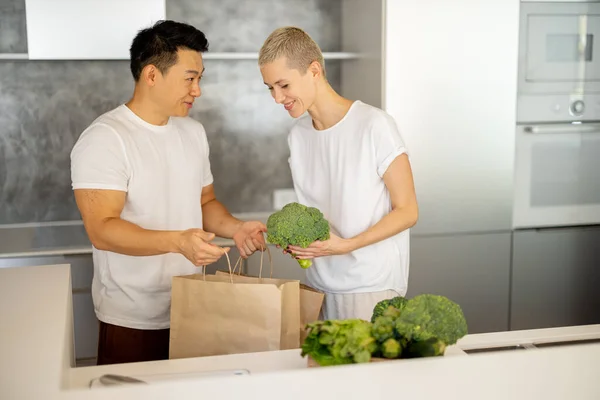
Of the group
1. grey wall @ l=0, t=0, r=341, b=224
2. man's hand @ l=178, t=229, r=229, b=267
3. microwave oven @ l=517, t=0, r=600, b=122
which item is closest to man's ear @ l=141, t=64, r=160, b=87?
man's hand @ l=178, t=229, r=229, b=267

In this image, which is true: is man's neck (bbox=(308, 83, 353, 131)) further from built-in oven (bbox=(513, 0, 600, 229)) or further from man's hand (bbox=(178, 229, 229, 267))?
built-in oven (bbox=(513, 0, 600, 229))

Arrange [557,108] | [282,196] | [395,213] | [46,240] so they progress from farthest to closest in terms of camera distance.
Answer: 1. [282,196]
2. [557,108]
3. [46,240]
4. [395,213]

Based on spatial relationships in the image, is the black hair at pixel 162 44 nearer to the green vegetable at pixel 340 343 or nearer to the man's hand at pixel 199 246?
the man's hand at pixel 199 246

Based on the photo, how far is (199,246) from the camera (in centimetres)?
183

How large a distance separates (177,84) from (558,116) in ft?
6.08

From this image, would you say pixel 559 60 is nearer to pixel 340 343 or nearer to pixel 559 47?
pixel 559 47

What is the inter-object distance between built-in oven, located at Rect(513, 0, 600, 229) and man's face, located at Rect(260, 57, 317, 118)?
1.42m

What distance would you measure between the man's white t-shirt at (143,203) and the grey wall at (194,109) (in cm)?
139

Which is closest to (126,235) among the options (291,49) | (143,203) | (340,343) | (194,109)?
(143,203)

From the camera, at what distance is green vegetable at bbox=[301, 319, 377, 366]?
4.21 feet

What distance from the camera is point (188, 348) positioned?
70.8 inches

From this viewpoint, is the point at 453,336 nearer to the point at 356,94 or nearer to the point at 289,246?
the point at 289,246

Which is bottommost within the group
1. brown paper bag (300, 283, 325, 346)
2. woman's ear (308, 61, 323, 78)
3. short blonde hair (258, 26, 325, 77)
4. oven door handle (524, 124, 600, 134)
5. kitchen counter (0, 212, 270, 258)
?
kitchen counter (0, 212, 270, 258)

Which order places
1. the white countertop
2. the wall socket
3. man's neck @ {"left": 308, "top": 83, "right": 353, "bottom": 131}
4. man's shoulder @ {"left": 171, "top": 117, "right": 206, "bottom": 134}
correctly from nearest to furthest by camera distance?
the white countertop → man's neck @ {"left": 308, "top": 83, "right": 353, "bottom": 131} → man's shoulder @ {"left": 171, "top": 117, "right": 206, "bottom": 134} → the wall socket
